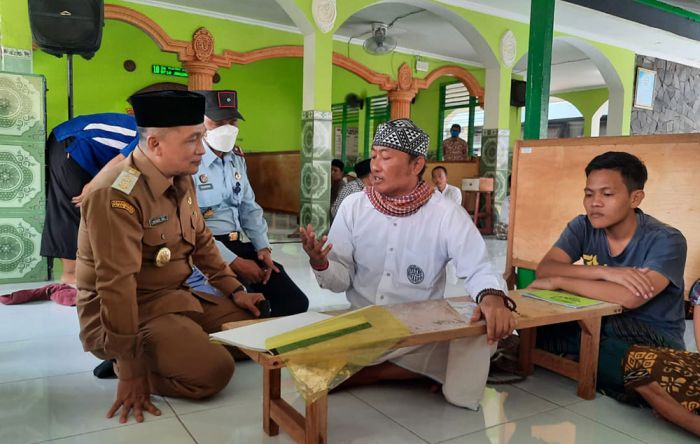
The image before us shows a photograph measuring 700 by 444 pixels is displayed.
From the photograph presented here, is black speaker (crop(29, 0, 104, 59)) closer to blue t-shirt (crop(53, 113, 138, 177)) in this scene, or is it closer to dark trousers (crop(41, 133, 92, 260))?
blue t-shirt (crop(53, 113, 138, 177))

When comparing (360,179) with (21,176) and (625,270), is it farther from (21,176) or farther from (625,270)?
(625,270)

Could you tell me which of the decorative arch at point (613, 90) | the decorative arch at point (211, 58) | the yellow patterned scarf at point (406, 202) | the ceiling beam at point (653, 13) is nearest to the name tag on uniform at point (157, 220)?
the yellow patterned scarf at point (406, 202)

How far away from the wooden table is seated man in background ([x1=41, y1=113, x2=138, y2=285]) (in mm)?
2485

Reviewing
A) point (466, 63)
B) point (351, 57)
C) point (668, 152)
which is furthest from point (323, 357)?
point (466, 63)


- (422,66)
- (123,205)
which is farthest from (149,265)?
(422,66)

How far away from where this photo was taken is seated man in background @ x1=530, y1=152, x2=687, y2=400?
2295mm

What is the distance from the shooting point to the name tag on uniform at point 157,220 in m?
2.06

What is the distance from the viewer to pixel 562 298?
2361mm

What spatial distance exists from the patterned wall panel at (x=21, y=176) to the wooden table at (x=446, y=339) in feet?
10.9

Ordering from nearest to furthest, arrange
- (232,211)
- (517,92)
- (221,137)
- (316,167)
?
(221,137)
(232,211)
(316,167)
(517,92)

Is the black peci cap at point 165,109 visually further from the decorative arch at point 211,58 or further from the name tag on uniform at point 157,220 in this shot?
the decorative arch at point 211,58

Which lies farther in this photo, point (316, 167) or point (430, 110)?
point (430, 110)

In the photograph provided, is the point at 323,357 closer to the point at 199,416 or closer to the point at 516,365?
the point at 199,416

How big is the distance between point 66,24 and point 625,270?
4.04m
